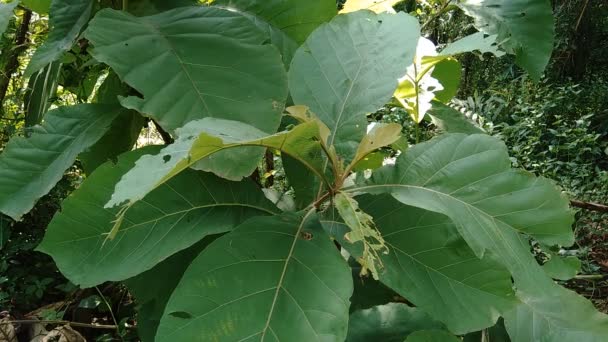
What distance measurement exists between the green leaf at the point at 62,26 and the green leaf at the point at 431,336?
1.97 ft

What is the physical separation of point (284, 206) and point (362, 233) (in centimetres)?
27

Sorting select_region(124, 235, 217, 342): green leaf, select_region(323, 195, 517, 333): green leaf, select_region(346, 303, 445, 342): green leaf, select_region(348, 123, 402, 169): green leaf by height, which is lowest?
select_region(346, 303, 445, 342): green leaf

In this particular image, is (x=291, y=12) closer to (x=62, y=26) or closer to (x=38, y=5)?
(x=62, y=26)

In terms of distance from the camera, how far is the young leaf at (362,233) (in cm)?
50

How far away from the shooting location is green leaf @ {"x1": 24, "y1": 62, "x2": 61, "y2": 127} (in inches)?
35.6

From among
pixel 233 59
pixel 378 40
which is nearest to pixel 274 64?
pixel 233 59

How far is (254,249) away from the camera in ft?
1.78

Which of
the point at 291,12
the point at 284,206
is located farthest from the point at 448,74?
the point at 284,206

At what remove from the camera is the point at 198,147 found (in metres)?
0.43

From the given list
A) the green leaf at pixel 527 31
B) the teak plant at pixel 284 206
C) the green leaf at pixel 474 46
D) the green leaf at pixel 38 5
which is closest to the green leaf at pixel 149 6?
the teak plant at pixel 284 206

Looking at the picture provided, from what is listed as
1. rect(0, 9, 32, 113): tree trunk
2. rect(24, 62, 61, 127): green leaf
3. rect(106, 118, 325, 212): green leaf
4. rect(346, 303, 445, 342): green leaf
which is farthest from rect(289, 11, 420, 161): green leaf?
rect(0, 9, 32, 113): tree trunk

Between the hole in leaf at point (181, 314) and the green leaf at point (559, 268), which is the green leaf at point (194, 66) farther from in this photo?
the green leaf at point (559, 268)

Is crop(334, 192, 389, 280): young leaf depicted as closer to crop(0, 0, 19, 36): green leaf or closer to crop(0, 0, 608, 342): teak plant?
crop(0, 0, 608, 342): teak plant

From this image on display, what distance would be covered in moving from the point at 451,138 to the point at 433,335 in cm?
24
